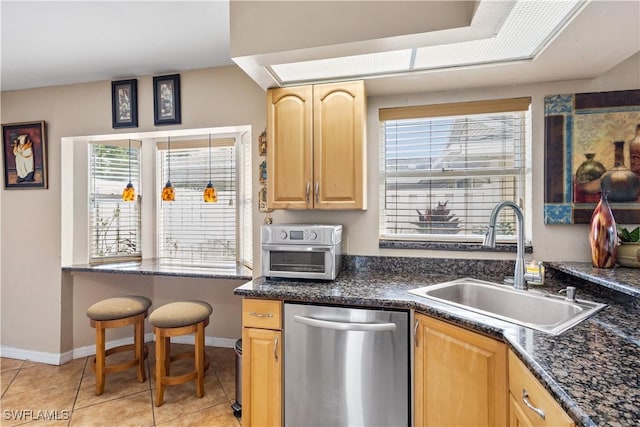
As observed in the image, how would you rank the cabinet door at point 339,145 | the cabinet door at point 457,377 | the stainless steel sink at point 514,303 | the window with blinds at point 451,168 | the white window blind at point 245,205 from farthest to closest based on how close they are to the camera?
the white window blind at point 245,205 → the window with blinds at point 451,168 → the cabinet door at point 339,145 → the stainless steel sink at point 514,303 → the cabinet door at point 457,377

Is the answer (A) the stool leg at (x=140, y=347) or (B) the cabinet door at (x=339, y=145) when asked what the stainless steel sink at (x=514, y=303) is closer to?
(B) the cabinet door at (x=339, y=145)

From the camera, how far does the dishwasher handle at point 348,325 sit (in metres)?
1.51

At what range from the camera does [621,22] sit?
1.32m

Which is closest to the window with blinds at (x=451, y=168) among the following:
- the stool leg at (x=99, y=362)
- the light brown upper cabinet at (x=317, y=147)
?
the light brown upper cabinet at (x=317, y=147)

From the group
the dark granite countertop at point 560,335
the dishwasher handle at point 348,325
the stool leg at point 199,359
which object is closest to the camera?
the dark granite countertop at point 560,335

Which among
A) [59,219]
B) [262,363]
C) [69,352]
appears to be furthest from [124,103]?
[262,363]

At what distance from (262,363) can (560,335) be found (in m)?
1.34

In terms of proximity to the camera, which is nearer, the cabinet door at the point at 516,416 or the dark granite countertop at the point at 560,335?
the dark granite countertop at the point at 560,335

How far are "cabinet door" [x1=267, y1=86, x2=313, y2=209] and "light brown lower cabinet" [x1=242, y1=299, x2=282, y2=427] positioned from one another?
0.69 meters

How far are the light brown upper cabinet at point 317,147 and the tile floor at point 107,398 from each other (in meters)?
1.42

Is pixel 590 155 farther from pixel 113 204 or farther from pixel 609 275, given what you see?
pixel 113 204

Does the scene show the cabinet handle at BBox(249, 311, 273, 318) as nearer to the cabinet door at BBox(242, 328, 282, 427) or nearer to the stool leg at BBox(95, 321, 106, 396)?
the cabinet door at BBox(242, 328, 282, 427)

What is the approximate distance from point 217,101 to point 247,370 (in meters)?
1.91

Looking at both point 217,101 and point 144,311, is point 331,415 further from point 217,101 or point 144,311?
point 217,101
